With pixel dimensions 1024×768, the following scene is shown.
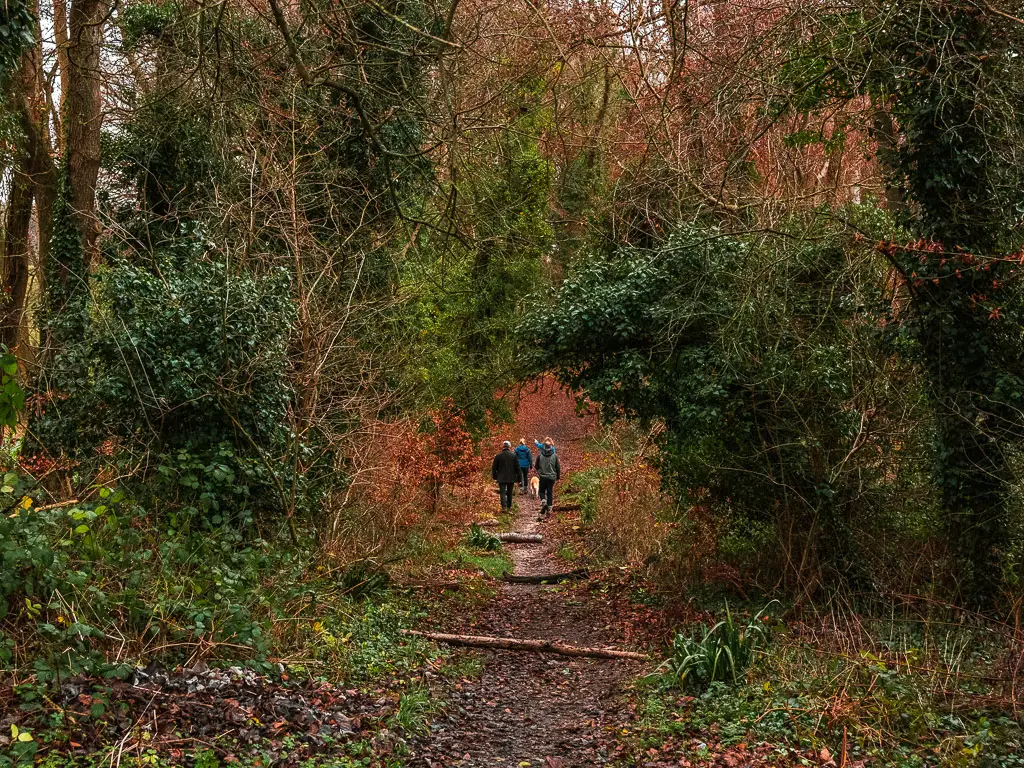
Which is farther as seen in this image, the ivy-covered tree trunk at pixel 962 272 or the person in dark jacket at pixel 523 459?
the person in dark jacket at pixel 523 459

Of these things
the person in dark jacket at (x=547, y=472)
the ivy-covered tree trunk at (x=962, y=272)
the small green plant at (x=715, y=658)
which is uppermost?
the ivy-covered tree trunk at (x=962, y=272)

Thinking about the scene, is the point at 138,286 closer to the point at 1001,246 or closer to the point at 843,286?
the point at 843,286

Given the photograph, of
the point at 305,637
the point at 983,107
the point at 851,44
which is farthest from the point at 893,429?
the point at 305,637

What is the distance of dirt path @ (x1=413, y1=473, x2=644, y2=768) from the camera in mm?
6020

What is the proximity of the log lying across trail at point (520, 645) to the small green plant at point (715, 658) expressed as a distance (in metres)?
1.47

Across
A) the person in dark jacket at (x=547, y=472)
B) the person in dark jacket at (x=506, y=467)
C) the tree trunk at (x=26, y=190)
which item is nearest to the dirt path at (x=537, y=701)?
the person in dark jacket at (x=506, y=467)

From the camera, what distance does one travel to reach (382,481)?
39.2 feet

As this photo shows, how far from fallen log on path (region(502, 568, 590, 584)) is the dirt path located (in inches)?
61.3

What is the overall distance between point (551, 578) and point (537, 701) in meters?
5.53

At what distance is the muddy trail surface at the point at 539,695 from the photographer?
6.04m

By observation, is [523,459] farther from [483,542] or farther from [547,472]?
[483,542]

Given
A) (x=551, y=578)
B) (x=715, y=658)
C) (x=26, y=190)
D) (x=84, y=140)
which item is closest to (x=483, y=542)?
(x=551, y=578)

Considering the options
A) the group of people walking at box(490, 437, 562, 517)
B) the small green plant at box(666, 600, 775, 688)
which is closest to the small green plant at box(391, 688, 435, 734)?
the small green plant at box(666, 600, 775, 688)

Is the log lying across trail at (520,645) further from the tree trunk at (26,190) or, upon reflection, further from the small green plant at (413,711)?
the tree trunk at (26,190)
